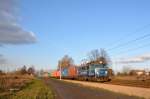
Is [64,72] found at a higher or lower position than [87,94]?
higher

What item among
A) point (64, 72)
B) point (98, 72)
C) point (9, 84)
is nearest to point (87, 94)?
point (98, 72)

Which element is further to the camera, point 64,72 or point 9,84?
point 64,72

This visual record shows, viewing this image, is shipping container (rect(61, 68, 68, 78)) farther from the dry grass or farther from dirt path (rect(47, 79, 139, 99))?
dirt path (rect(47, 79, 139, 99))

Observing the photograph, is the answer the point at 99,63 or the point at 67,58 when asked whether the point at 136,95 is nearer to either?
the point at 99,63

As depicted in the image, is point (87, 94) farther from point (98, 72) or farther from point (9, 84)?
point (9, 84)

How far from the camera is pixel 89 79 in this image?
193ft

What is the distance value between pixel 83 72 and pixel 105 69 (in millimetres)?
10447

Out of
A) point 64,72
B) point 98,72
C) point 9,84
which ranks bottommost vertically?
point 9,84

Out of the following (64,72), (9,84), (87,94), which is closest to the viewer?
(87,94)

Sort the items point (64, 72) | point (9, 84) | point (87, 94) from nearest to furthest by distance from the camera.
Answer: point (87, 94) → point (9, 84) → point (64, 72)

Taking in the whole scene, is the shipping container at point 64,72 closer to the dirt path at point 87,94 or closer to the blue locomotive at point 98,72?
the blue locomotive at point 98,72

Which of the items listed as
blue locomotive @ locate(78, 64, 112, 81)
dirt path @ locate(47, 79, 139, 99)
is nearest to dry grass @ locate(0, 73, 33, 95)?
dirt path @ locate(47, 79, 139, 99)

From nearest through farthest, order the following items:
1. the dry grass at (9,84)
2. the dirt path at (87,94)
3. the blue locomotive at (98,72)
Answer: the dirt path at (87,94) < the dry grass at (9,84) < the blue locomotive at (98,72)

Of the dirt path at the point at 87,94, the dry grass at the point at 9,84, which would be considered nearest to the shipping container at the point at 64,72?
the dry grass at the point at 9,84
